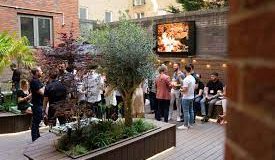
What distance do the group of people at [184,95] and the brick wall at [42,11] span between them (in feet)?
17.6

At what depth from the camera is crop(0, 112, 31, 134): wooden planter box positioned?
360 inches

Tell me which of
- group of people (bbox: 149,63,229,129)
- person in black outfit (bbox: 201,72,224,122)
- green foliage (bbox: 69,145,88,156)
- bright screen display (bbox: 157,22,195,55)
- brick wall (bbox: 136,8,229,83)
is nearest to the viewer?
green foliage (bbox: 69,145,88,156)

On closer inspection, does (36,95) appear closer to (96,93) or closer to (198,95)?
(96,93)

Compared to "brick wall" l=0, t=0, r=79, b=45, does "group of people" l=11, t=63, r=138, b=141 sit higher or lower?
lower

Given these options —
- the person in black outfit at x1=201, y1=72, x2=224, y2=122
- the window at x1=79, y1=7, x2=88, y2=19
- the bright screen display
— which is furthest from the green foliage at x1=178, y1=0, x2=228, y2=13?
the person in black outfit at x1=201, y1=72, x2=224, y2=122

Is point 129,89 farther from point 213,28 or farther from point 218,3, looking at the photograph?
point 218,3

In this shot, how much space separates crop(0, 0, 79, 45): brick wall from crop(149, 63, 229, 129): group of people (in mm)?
5350

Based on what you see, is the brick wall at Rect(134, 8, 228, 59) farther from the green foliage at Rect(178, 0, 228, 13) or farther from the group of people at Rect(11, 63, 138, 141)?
the green foliage at Rect(178, 0, 228, 13)

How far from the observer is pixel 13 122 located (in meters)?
9.26

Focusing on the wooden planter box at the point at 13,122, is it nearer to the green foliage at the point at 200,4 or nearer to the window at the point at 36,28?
the window at the point at 36,28

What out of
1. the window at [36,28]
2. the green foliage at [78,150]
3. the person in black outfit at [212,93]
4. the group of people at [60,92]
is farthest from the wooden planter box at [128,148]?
the window at [36,28]

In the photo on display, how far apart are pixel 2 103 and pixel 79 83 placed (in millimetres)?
5218

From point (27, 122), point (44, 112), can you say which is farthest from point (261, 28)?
point (27, 122)

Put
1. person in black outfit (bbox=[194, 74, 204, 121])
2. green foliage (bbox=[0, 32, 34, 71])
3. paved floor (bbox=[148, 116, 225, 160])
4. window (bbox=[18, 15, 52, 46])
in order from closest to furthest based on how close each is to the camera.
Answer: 1. paved floor (bbox=[148, 116, 225, 160])
2. green foliage (bbox=[0, 32, 34, 71])
3. person in black outfit (bbox=[194, 74, 204, 121])
4. window (bbox=[18, 15, 52, 46])
